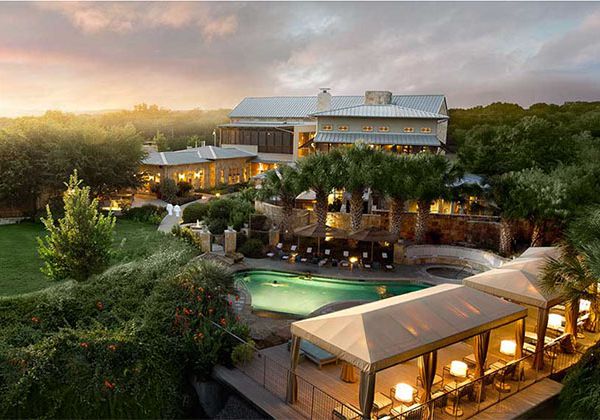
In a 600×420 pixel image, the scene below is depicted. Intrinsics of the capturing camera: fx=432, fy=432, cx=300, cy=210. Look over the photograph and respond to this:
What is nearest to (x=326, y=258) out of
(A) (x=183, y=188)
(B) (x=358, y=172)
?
(B) (x=358, y=172)

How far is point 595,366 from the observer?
32.1ft

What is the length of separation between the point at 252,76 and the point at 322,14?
34.9 m

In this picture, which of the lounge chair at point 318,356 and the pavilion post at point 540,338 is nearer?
the lounge chair at point 318,356

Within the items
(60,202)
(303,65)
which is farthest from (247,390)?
(303,65)

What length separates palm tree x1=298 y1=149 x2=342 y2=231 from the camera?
22.7 metres

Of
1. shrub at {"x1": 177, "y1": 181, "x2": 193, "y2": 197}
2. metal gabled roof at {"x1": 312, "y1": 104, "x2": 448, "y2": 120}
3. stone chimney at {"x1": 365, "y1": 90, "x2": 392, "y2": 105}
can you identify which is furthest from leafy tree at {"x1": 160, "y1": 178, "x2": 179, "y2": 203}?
stone chimney at {"x1": 365, "y1": 90, "x2": 392, "y2": 105}

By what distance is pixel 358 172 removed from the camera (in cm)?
2244

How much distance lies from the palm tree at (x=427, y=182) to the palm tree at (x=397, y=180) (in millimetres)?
321

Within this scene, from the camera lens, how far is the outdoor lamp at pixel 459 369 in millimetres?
10266

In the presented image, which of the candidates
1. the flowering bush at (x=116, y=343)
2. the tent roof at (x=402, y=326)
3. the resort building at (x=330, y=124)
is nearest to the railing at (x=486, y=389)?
the tent roof at (x=402, y=326)

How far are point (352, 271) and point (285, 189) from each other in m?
5.74

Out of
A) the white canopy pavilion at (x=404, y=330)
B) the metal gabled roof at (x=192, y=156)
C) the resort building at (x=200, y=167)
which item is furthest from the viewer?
the metal gabled roof at (x=192, y=156)

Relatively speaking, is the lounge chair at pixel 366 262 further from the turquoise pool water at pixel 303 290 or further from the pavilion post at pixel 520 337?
the pavilion post at pixel 520 337

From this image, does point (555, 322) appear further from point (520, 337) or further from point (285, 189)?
point (285, 189)
